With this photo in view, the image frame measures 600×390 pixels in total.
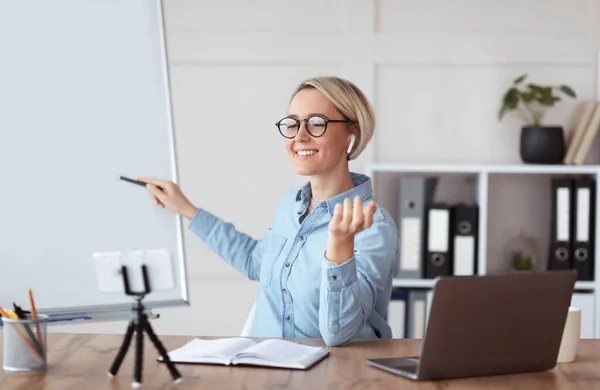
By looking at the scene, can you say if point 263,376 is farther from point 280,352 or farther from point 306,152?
point 306,152

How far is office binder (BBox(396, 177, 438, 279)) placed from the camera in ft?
11.7

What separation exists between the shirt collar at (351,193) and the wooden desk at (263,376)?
20.8 inches

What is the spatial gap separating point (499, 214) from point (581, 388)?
224cm

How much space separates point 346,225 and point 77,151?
685 mm

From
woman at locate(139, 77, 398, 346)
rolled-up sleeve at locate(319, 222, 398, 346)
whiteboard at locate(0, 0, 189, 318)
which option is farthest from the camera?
woman at locate(139, 77, 398, 346)

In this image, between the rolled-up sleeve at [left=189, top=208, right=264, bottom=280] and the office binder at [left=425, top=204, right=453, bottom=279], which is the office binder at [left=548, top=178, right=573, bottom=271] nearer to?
the office binder at [left=425, top=204, right=453, bottom=279]

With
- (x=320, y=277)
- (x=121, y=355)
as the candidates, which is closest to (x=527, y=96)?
(x=320, y=277)


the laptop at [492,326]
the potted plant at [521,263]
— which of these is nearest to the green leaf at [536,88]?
the potted plant at [521,263]

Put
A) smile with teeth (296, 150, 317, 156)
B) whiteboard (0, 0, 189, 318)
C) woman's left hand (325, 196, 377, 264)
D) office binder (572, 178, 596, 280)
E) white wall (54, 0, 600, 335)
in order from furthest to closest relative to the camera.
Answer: white wall (54, 0, 600, 335) < office binder (572, 178, 596, 280) < smile with teeth (296, 150, 317, 156) < whiteboard (0, 0, 189, 318) < woman's left hand (325, 196, 377, 264)

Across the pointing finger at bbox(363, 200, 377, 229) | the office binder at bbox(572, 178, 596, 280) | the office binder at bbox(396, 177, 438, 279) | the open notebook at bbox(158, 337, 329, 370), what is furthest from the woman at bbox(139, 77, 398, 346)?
the office binder at bbox(572, 178, 596, 280)

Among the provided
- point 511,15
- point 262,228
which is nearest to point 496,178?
point 511,15

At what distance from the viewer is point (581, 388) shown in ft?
5.12

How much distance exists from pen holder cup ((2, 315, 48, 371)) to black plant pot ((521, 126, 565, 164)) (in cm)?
245

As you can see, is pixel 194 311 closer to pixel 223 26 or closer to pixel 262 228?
pixel 262 228
